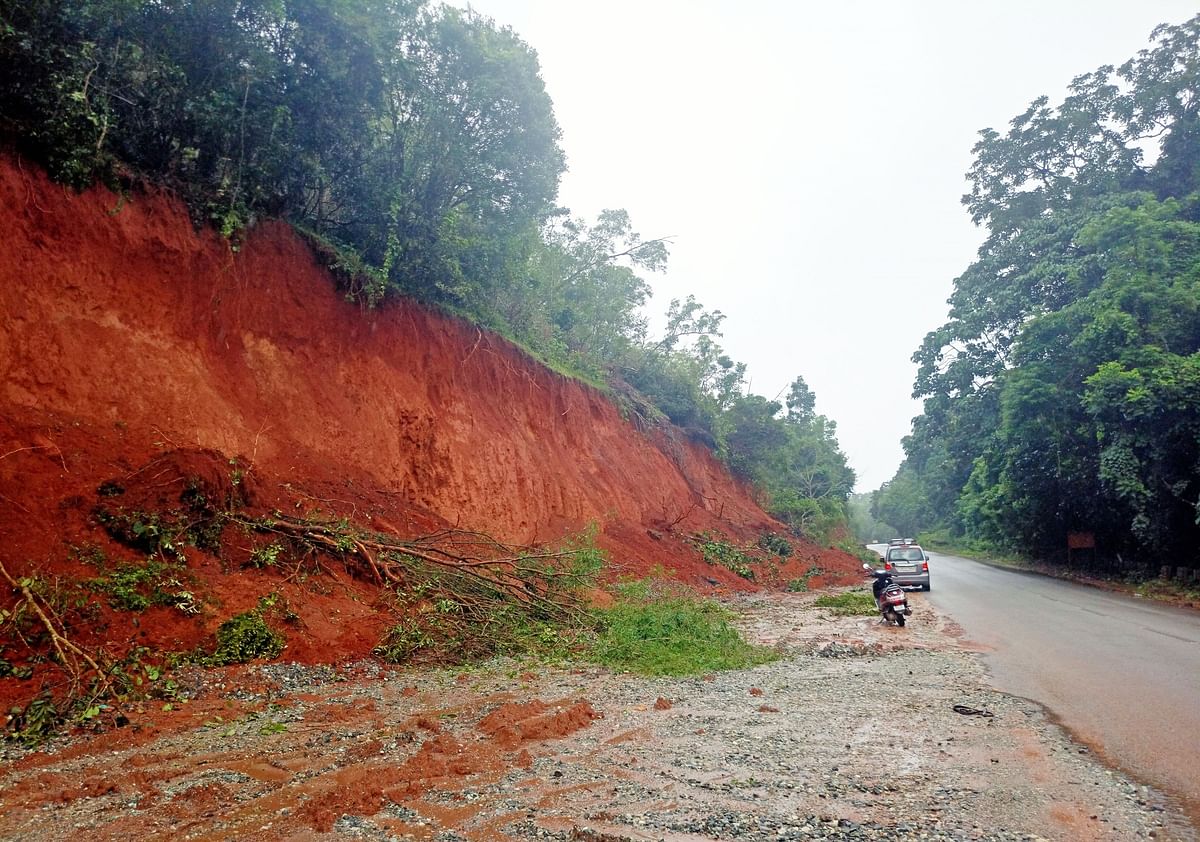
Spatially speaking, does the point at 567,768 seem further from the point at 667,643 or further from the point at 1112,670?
the point at 1112,670

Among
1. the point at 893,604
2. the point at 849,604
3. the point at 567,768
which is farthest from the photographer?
the point at 849,604

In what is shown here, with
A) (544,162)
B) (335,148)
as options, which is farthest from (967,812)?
(544,162)

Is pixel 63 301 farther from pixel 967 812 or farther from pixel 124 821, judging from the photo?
pixel 967 812

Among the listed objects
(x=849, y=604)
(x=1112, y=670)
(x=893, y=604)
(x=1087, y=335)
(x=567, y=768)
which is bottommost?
(x=849, y=604)

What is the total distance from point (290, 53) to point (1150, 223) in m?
23.9

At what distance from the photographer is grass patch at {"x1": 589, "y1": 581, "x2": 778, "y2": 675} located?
30.1 feet

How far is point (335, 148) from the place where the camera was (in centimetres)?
1430

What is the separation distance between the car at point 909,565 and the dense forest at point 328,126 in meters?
12.1

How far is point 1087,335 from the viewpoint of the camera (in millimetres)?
20656

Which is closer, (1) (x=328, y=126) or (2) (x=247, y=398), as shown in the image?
(2) (x=247, y=398)

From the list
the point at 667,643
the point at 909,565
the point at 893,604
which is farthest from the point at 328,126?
the point at 909,565

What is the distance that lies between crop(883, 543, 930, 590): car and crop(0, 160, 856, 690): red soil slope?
6.08m

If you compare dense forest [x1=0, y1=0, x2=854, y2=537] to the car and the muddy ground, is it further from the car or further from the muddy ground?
the car

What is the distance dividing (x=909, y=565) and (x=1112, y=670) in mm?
13881
